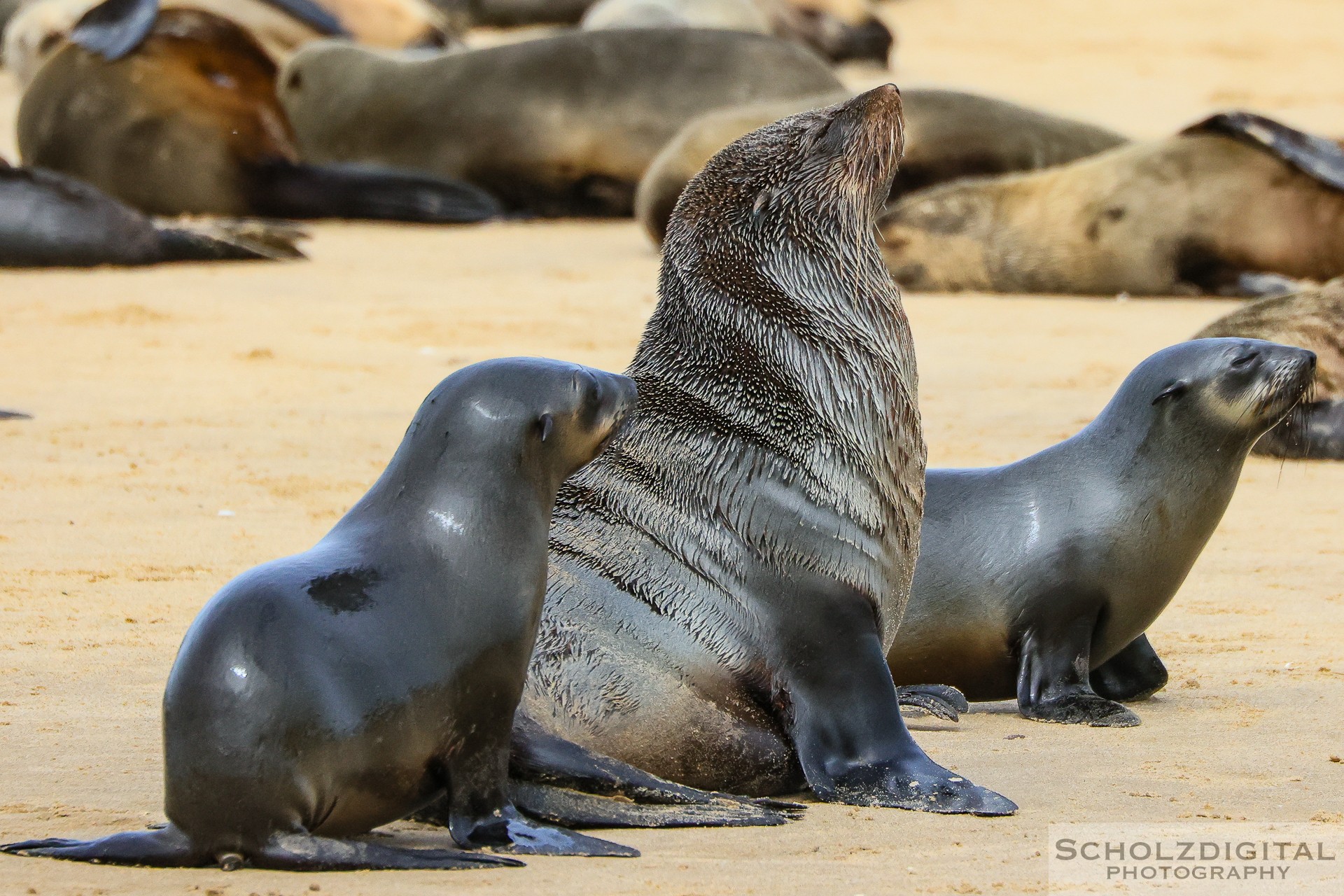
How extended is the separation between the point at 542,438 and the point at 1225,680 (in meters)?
2.25

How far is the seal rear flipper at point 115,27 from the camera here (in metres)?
13.6

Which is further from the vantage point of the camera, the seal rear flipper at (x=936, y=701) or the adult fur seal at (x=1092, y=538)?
the adult fur seal at (x=1092, y=538)

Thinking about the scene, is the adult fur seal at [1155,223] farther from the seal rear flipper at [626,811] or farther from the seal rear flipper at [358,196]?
the seal rear flipper at [626,811]

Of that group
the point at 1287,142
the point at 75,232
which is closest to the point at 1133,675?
the point at 1287,142

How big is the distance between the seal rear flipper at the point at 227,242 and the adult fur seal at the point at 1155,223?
3.38 m

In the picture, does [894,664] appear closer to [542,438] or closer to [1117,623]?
[1117,623]

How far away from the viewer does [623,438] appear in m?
3.88

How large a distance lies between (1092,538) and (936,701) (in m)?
0.53

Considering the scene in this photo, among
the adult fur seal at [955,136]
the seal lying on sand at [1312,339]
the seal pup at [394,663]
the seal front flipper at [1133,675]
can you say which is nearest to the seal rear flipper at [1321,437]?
the seal lying on sand at [1312,339]

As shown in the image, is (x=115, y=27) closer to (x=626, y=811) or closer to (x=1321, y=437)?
(x=1321, y=437)

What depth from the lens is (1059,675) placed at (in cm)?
463

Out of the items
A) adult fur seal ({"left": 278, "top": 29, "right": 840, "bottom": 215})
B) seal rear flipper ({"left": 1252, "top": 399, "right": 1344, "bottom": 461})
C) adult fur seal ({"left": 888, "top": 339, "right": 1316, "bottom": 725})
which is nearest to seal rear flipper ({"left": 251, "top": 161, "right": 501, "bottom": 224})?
adult fur seal ({"left": 278, "top": 29, "right": 840, "bottom": 215})

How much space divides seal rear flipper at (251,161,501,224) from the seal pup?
34.5 feet

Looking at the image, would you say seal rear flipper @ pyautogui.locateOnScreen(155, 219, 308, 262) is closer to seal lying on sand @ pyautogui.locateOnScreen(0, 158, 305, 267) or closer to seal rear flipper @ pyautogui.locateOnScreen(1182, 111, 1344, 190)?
seal lying on sand @ pyautogui.locateOnScreen(0, 158, 305, 267)
